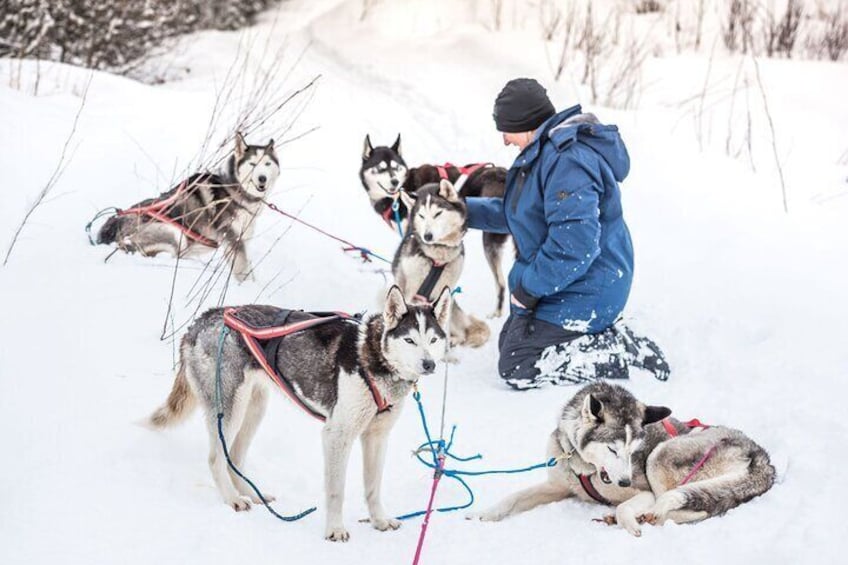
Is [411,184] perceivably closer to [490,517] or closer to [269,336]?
[269,336]

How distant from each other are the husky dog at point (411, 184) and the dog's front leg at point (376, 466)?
2.38 meters

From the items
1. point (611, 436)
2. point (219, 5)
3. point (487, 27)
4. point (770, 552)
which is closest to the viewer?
point (770, 552)

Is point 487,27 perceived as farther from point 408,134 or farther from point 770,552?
point 770,552

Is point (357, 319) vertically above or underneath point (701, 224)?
above

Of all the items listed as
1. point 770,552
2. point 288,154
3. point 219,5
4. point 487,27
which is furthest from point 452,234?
point 219,5

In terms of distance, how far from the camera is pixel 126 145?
19.2 ft

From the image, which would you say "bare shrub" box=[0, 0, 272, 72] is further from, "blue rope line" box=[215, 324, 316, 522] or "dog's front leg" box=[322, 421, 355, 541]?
"dog's front leg" box=[322, 421, 355, 541]

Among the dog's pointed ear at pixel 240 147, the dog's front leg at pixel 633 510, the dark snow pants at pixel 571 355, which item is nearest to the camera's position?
the dog's front leg at pixel 633 510

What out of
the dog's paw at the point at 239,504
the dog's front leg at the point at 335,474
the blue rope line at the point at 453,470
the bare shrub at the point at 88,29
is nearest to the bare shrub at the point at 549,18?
the bare shrub at the point at 88,29

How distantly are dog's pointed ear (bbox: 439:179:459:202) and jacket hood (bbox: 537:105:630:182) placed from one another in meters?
0.69

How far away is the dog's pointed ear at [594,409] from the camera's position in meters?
2.71

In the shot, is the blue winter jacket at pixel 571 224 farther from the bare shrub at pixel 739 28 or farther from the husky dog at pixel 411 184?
the bare shrub at pixel 739 28

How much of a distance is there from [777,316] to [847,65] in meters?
5.04

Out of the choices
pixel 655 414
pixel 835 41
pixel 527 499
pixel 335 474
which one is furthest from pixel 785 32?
pixel 335 474
